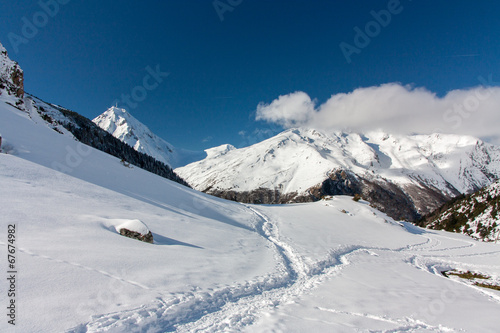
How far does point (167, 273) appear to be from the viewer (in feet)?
27.7

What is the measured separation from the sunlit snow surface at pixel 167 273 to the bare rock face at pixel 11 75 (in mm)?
14998

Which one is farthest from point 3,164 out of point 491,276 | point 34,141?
point 491,276

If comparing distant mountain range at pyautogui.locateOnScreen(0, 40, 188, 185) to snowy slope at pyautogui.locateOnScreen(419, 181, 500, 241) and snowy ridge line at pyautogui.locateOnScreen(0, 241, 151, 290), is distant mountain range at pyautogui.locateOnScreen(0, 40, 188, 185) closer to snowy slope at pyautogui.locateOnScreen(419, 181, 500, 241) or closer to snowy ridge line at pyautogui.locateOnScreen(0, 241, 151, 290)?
snowy ridge line at pyautogui.locateOnScreen(0, 241, 151, 290)

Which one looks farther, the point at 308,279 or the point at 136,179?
the point at 136,179

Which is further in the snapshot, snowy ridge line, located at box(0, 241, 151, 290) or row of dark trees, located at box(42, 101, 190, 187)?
row of dark trees, located at box(42, 101, 190, 187)

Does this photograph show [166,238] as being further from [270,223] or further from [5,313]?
[270,223]

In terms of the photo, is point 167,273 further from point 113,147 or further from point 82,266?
point 113,147

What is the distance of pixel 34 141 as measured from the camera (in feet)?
56.2

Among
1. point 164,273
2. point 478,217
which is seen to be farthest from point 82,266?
point 478,217

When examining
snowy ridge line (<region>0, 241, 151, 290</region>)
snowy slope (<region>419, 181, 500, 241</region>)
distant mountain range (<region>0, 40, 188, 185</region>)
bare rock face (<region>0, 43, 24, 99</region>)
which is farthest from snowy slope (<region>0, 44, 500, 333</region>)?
snowy slope (<region>419, 181, 500, 241</region>)

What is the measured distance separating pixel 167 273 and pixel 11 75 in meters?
40.6

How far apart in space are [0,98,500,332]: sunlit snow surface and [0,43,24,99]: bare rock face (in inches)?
590

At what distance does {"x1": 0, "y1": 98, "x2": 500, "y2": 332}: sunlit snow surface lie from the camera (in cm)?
597

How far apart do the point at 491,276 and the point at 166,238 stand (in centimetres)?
2799
